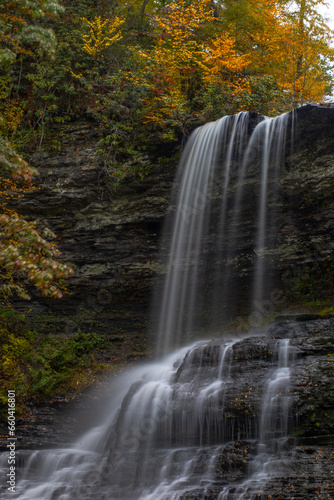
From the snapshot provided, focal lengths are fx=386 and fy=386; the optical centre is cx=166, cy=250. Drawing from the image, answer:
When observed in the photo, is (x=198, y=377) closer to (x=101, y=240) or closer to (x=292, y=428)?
(x=292, y=428)

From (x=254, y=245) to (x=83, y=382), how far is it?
223 inches

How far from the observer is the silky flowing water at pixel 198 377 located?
5.51 metres

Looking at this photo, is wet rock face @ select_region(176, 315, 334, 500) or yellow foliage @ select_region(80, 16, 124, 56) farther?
yellow foliage @ select_region(80, 16, 124, 56)

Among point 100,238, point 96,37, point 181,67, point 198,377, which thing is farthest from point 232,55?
point 198,377

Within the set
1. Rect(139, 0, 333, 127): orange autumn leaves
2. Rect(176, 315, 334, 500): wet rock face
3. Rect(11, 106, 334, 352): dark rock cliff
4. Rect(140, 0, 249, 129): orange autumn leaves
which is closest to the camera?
Rect(176, 315, 334, 500): wet rock face

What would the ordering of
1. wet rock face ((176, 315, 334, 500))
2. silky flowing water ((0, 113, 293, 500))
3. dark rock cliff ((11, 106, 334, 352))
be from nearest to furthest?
1. wet rock face ((176, 315, 334, 500))
2. silky flowing water ((0, 113, 293, 500))
3. dark rock cliff ((11, 106, 334, 352))

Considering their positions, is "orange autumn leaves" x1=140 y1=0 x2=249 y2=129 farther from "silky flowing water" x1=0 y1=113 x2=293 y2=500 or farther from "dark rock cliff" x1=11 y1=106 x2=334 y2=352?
"dark rock cliff" x1=11 y1=106 x2=334 y2=352

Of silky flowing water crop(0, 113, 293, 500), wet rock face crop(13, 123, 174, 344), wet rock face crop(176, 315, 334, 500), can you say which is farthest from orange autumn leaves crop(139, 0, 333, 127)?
wet rock face crop(176, 315, 334, 500)

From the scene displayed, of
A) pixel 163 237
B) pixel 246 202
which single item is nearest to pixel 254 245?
pixel 246 202

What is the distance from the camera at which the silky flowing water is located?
551cm

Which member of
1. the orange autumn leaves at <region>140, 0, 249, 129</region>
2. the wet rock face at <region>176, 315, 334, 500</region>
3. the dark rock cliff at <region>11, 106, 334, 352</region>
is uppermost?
the orange autumn leaves at <region>140, 0, 249, 129</region>

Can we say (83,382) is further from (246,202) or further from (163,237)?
(246,202)

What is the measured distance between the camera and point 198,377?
7.01 metres

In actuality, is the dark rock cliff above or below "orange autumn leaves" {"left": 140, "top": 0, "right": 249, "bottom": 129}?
below
